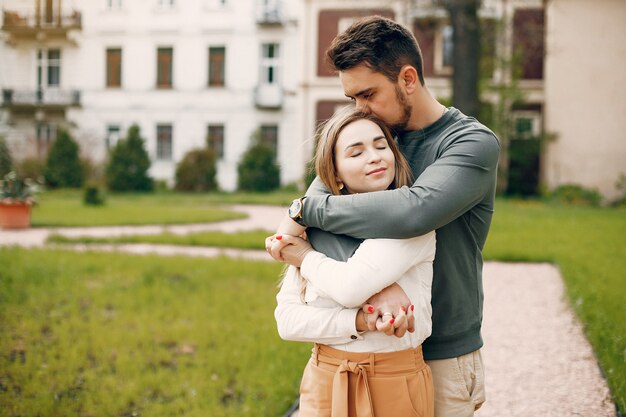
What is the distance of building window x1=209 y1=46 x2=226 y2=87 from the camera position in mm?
27750

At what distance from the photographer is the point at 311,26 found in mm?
25312

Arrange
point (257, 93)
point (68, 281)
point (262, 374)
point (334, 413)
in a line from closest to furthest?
point (334, 413), point (262, 374), point (68, 281), point (257, 93)

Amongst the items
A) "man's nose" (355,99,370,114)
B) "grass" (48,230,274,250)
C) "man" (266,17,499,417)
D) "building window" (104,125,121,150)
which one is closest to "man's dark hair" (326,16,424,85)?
"man" (266,17,499,417)

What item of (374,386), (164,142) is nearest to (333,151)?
(374,386)

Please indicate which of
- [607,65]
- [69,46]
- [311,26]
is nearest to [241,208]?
[311,26]

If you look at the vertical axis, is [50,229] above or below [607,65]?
below

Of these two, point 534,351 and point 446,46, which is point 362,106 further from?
point 446,46

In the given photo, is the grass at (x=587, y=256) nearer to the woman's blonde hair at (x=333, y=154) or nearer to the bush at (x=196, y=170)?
the woman's blonde hair at (x=333, y=154)

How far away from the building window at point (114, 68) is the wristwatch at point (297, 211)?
2811 cm

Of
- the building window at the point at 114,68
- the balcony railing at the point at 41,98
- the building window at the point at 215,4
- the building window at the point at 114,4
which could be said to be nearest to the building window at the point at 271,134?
the building window at the point at 215,4

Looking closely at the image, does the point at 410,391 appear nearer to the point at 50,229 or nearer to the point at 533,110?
the point at 50,229

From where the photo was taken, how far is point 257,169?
24828mm

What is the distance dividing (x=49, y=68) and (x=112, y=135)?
4.13m

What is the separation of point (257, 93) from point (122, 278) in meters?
20.4
